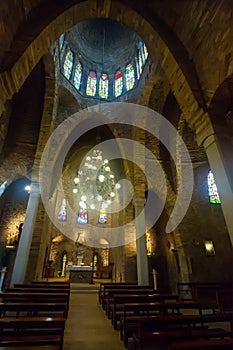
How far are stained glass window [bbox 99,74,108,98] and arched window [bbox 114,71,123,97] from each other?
31.7 inches

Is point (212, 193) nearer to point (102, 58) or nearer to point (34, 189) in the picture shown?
point (34, 189)

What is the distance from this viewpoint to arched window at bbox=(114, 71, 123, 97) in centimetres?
1412

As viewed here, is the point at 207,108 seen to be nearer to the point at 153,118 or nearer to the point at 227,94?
the point at 227,94

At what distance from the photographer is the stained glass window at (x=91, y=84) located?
1420cm

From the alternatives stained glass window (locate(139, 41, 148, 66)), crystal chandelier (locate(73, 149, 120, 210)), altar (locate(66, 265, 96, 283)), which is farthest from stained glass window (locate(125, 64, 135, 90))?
altar (locate(66, 265, 96, 283))

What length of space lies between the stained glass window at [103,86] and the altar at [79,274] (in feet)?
40.2

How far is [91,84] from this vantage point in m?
14.6

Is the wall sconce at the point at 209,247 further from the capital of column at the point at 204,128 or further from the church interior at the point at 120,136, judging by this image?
the capital of column at the point at 204,128

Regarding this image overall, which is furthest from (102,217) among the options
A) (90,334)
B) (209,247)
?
(90,334)

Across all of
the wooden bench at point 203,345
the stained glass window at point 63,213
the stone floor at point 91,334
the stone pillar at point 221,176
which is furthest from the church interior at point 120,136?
the stone floor at point 91,334

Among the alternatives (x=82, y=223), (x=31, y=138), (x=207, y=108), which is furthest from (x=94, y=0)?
(x=82, y=223)

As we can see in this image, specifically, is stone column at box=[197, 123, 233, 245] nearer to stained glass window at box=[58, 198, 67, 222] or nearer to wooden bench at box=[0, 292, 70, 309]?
wooden bench at box=[0, 292, 70, 309]

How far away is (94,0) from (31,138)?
302 inches

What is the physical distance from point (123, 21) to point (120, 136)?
6.57 m
